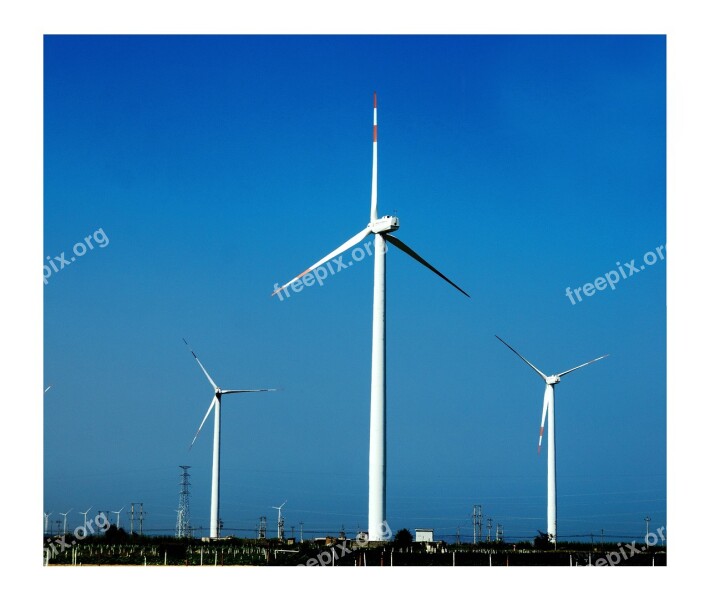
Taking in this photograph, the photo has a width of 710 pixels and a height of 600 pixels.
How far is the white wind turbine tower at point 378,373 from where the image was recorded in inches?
2411

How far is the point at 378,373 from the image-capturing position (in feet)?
205

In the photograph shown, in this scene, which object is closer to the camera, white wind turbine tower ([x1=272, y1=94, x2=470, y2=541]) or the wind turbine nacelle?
white wind turbine tower ([x1=272, y1=94, x2=470, y2=541])

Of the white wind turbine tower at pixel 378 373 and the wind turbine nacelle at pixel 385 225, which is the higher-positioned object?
the wind turbine nacelle at pixel 385 225

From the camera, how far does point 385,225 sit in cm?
6538

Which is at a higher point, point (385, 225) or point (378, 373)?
point (385, 225)

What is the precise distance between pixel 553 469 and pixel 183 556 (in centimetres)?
3488

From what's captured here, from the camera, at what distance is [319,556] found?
181 feet

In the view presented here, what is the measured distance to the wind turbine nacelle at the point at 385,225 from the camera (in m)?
65.2

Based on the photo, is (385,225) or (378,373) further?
(385,225)

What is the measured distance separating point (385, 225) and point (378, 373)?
9083mm

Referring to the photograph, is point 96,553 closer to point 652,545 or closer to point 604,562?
point 604,562

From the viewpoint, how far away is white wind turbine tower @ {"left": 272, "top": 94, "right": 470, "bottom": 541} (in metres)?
61.2

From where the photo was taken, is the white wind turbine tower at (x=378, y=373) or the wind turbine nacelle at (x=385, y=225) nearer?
the white wind turbine tower at (x=378, y=373)
